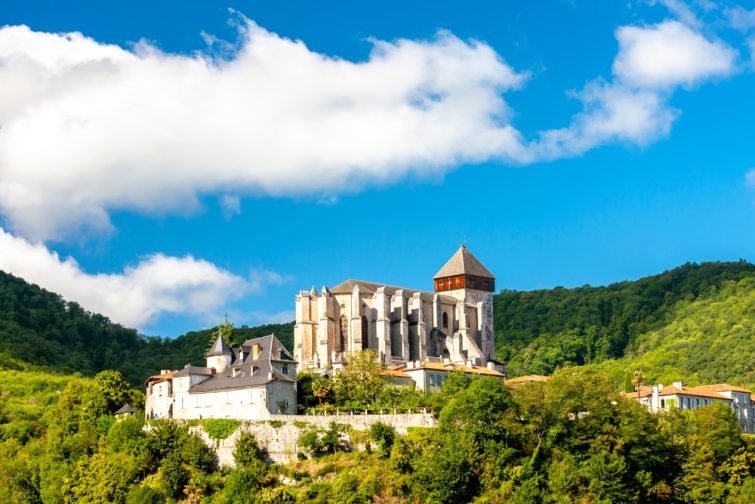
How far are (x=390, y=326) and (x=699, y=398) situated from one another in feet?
80.1

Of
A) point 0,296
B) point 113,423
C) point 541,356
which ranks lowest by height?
point 113,423

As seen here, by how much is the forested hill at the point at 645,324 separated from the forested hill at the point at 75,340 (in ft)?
98.2

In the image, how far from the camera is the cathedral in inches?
3607

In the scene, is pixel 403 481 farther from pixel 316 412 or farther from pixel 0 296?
pixel 0 296

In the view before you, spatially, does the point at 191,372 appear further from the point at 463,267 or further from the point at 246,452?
the point at 463,267

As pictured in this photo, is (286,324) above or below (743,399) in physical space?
above

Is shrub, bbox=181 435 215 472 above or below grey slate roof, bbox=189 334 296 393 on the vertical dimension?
below

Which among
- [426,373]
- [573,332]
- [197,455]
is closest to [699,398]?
[426,373]

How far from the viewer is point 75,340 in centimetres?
13375

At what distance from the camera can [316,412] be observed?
71688 millimetres

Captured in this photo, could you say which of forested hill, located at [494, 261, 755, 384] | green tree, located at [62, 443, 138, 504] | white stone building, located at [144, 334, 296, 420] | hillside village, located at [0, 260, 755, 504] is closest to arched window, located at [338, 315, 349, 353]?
hillside village, located at [0, 260, 755, 504]

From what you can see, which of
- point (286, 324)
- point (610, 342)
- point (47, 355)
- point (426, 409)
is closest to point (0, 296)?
point (47, 355)

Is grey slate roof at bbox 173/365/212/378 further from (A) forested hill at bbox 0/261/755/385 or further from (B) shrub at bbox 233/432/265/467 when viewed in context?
(A) forested hill at bbox 0/261/755/385

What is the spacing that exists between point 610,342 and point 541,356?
40.2 ft
